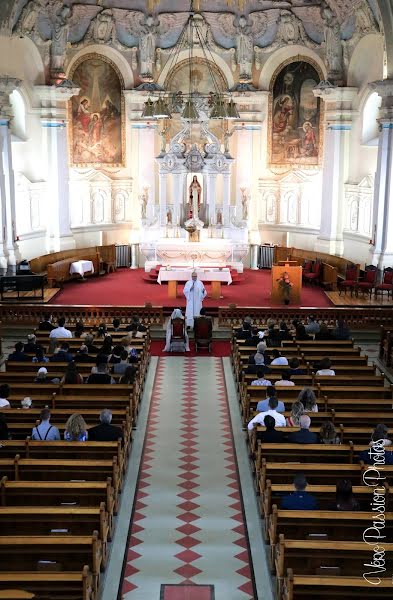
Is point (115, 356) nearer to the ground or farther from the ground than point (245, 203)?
nearer to the ground

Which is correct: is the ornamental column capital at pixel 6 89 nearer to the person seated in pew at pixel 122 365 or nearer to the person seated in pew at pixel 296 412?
the person seated in pew at pixel 122 365

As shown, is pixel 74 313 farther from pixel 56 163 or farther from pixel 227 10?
pixel 227 10

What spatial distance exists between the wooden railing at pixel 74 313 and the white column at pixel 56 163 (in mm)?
8700

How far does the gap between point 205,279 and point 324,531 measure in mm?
18640

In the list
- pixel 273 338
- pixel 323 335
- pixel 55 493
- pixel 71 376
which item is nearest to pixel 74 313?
pixel 273 338

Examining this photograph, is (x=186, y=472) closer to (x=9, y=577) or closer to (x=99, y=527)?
(x=99, y=527)

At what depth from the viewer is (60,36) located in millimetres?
29797

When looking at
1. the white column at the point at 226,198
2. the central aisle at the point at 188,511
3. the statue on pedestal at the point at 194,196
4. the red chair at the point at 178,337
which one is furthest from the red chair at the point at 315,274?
the central aisle at the point at 188,511

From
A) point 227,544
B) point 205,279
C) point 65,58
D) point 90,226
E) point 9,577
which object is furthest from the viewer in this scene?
point 90,226

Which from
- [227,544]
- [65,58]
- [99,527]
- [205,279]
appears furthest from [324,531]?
[65,58]

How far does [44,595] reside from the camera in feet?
25.2

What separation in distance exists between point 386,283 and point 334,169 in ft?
21.2

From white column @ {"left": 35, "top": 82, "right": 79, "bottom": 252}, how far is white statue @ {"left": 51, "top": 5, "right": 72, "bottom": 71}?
3.63ft

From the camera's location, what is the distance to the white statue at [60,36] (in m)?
29.5
